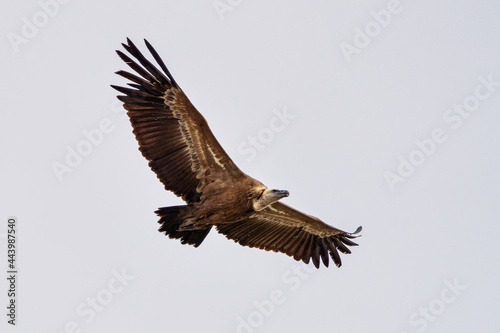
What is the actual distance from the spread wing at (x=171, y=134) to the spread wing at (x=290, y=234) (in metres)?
1.53

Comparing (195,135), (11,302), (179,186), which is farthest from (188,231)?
(11,302)

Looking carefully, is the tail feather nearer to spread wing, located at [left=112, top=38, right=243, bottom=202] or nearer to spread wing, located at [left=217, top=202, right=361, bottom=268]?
spread wing, located at [left=112, top=38, right=243, bottom=202]

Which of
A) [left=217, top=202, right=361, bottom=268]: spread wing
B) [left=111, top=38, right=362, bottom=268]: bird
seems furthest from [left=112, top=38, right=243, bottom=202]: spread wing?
[left=217, top=202, right=361, bottom=268]: spread wing

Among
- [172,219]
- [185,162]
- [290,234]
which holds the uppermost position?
[185,162]

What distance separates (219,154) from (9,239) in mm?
5166

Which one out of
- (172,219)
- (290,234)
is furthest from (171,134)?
(290,234)

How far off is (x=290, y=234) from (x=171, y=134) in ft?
11.5

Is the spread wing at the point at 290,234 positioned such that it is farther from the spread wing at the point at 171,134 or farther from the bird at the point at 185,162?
the spread wing at the point at 171,134

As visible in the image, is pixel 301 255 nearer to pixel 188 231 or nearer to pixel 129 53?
pixel 188 231

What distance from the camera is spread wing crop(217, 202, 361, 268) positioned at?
16.8 metres

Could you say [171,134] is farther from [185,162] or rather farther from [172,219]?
[172,219]

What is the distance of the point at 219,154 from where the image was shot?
15.5 metres

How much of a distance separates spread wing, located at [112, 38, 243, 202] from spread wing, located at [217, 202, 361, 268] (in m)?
1.53

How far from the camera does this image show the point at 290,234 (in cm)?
1719
